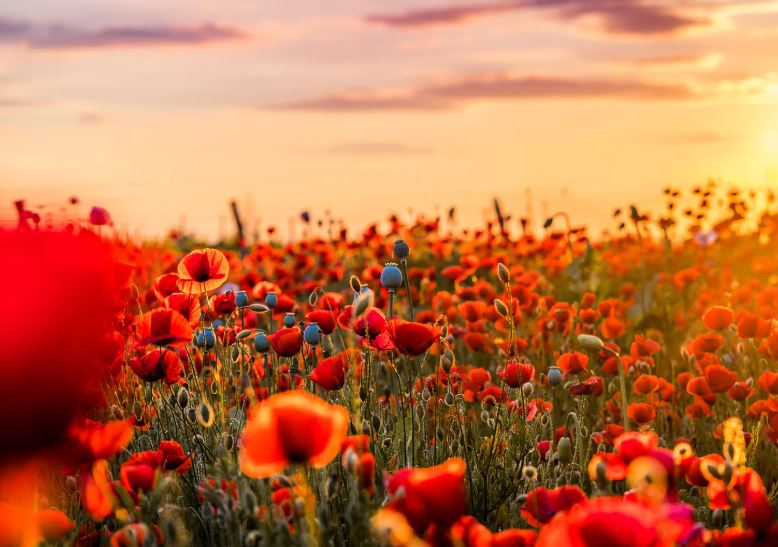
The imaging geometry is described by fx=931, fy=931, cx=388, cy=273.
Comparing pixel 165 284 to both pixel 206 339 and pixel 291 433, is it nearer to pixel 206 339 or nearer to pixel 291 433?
Answer: pixel 206 339

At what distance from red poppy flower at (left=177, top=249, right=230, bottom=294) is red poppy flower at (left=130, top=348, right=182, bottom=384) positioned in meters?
0.30

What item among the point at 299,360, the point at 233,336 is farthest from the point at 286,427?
the point at 299,360

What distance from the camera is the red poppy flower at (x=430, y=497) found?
5.32 feet

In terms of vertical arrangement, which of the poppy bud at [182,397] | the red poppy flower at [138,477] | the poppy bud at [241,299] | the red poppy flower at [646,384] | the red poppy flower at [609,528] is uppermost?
the red poppy flower at [609,528]

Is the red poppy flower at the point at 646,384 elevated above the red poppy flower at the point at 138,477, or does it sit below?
below

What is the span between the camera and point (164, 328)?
262 cm

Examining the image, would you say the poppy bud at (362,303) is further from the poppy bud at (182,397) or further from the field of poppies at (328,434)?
the poppy bud at (182,397)

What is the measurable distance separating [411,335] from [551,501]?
1.84 feet

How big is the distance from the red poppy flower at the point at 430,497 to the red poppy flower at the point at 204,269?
1.50 m

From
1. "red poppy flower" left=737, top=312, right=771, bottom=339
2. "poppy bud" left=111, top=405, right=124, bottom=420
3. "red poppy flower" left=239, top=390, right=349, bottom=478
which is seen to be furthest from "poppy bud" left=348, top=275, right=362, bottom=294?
"red poppy flower" left=737, top=312, right=771, bottom=339

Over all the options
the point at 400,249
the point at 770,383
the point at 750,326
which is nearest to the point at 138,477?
the point at 400,249

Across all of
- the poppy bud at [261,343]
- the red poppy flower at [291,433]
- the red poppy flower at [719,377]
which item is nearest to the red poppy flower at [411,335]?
the red poppy flower at [291,433]

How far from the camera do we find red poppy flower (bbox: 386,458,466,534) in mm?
1621

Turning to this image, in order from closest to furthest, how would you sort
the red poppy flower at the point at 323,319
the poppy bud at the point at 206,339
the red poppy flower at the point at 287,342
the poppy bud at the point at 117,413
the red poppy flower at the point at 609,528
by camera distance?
1. the red poppy flower at the point at 609,528
2. the red poppy flower at the point at 287,342
3. the red poppy flower at the point at 323,319
4. the poppy bud at the point at 117,413
5. the poppy bud at the point at 206,339
